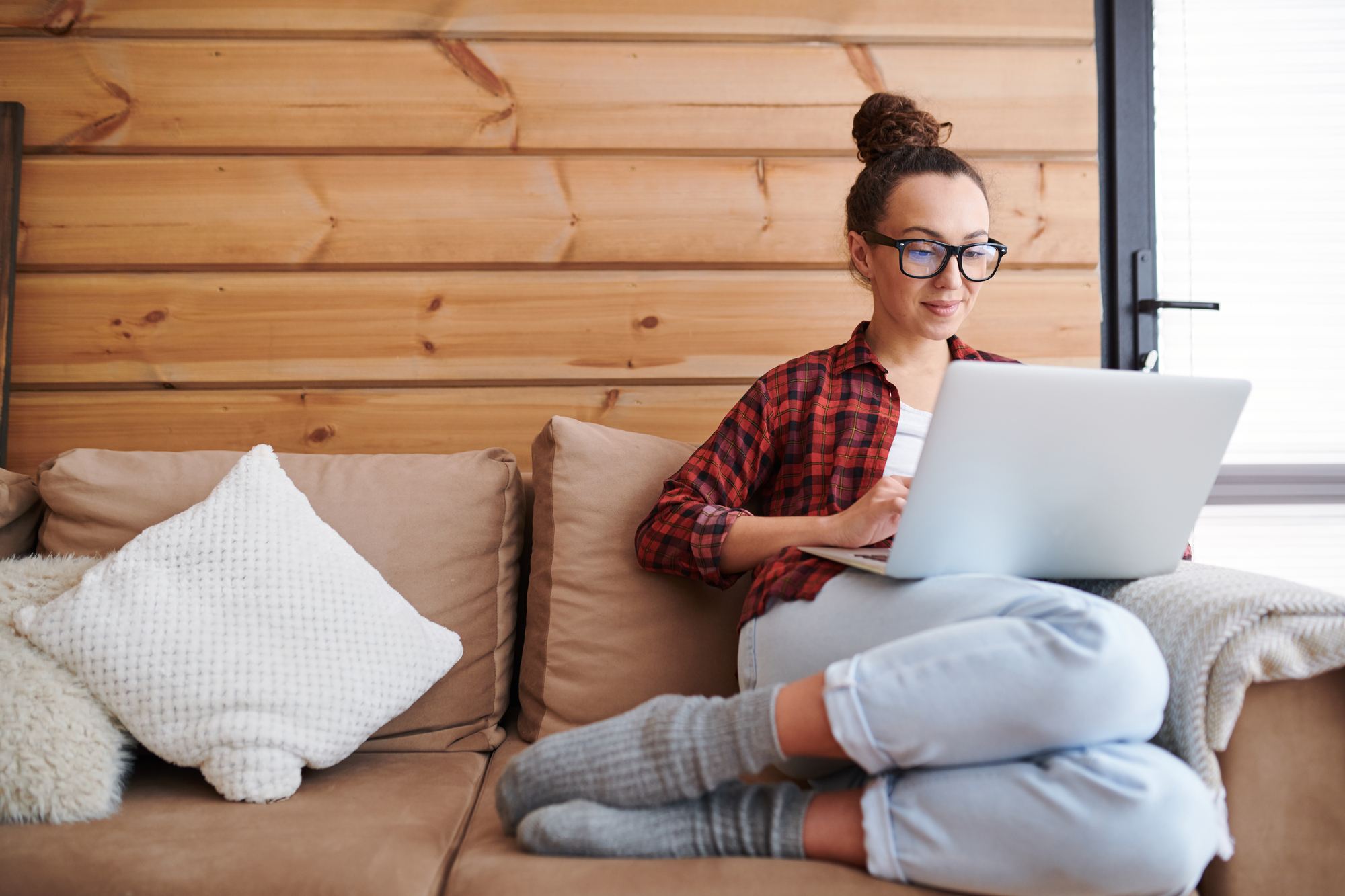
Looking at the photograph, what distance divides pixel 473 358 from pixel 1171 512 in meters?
1.23

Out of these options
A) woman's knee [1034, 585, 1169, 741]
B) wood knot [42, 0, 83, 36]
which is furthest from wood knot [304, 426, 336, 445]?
woman's knee [1034, 585, 1169, 741]

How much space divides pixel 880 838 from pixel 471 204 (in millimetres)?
1353

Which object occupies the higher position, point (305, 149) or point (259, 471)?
point (305, 149)

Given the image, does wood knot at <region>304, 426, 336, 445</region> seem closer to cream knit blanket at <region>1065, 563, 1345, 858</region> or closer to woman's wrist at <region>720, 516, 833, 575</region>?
woman's wrist at <region>720, 516, 833, 575</region>

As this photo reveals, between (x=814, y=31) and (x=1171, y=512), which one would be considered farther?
(x=814, y=31)

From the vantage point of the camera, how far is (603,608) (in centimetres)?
120

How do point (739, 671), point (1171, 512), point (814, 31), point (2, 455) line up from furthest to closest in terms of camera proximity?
point (814, 31)
point (2, 455)
point (739, 671)
point (1171, 512)

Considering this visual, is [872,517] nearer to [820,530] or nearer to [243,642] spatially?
[820,530]

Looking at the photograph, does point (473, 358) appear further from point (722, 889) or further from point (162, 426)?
point (722, 889)

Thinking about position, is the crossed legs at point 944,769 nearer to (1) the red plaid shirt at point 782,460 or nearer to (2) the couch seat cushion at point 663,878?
(2) the couch seat cushion at point 663,878

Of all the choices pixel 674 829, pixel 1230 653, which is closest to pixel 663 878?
pixel 674 829

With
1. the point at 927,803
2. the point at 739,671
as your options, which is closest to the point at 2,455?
the point at 739,671

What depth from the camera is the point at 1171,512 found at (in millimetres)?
908

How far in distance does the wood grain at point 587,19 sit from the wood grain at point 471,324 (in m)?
0.48
